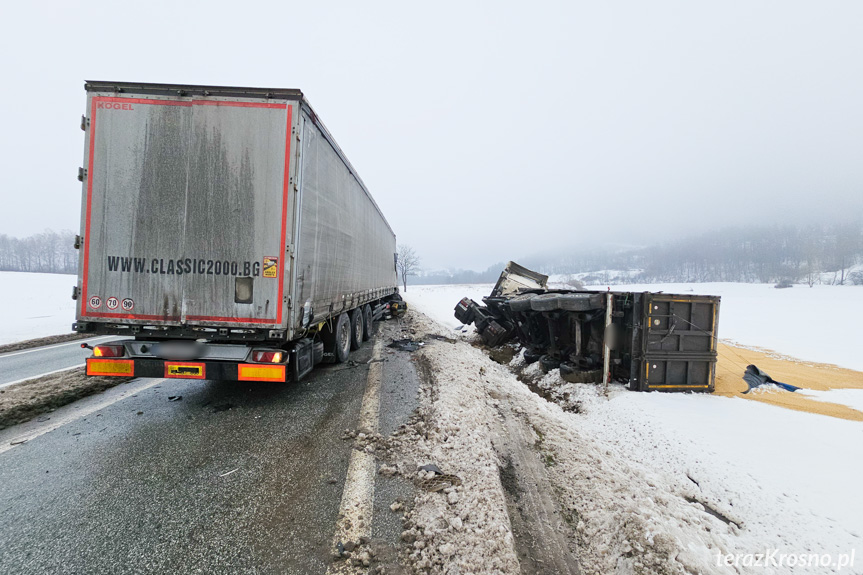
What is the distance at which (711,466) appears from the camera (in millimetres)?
3051

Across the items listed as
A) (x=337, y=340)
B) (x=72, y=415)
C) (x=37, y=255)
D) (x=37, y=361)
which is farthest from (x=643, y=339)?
(x=37, y=255)

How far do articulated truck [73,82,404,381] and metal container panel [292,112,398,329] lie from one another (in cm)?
19

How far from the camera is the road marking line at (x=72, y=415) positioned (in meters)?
3.37

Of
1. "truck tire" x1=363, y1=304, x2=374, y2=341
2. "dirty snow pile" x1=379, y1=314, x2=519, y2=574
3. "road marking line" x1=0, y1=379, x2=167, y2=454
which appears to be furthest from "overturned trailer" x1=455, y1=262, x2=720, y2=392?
"road marking line" x1=0, y1=379, x2=167, y2=454

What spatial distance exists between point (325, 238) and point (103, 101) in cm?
283

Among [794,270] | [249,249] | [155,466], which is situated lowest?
[155,466]

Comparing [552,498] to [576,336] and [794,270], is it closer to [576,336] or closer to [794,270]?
[576,336]

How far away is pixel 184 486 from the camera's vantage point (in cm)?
264

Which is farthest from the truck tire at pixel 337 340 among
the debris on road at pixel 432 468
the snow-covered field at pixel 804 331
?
the snow-covered field at pixel 804 331

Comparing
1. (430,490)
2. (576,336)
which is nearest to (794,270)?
(576,336)

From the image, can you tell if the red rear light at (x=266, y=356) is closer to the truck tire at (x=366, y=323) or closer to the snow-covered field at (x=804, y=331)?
the truck tire at (x=366, y=323)

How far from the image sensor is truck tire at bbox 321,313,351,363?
584 centimetres

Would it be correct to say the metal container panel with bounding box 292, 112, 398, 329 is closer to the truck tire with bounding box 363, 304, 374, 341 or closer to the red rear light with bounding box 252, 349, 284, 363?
the red rear light with bounding box 252, 349, 284, 363

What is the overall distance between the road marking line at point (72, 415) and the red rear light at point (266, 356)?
2.27 metres
